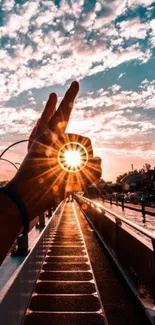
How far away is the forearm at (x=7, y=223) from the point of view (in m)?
1.65

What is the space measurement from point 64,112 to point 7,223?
652mm

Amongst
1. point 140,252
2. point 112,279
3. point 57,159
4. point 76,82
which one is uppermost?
point 76,82

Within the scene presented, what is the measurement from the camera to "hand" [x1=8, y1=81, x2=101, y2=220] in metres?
1.78

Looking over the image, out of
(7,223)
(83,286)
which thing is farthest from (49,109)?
(83,286)

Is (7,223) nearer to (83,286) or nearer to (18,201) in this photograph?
(18,201)

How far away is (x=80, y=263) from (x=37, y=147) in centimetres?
814

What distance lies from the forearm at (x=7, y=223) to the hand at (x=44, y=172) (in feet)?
0.22

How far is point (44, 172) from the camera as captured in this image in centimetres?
181

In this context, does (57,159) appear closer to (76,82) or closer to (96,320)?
(76,82)

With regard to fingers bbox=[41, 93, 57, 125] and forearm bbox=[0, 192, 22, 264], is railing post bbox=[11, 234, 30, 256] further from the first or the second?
forearm bbox=[0, 192, 22, 264]

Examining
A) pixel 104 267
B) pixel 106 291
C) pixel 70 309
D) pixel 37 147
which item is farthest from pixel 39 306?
pixel 37 147

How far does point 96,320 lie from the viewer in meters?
5.29

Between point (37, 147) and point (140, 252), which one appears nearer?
point (37, 147)

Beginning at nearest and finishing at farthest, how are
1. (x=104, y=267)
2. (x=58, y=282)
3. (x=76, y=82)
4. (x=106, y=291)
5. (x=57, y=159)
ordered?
(x=57, y=159), (x=76, y=82), (x=106, y=291), (x=58, y=282), (x=104, y=267)
